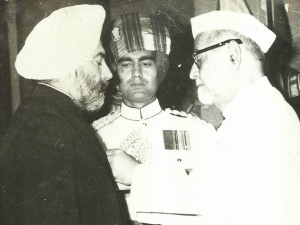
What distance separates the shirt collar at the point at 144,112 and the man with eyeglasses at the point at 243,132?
181mm

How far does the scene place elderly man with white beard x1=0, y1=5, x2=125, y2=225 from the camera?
118cm

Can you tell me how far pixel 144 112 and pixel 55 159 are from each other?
400 millimetres

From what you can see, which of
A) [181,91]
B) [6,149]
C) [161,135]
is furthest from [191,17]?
[6,149]

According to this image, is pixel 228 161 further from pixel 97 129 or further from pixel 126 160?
pixel 97 129

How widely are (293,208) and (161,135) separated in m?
0.53

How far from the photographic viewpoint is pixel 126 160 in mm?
1400

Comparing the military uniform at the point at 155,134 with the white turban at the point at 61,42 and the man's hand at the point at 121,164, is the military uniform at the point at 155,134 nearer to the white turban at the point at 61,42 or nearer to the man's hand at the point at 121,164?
the man's hand at the point at 121,164

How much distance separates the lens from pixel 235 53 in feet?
4.45

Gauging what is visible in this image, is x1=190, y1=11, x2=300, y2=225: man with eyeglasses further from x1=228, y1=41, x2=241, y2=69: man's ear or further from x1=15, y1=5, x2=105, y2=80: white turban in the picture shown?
x1=15, y1=5, x2=105, y2=80: white turban

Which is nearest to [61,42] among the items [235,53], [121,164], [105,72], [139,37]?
[105,72]

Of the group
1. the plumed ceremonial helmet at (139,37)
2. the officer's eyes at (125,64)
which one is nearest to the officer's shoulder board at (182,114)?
the plumed ceremonial helmet at (139,37)

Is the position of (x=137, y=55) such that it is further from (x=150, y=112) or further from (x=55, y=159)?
(x=55, y=159)

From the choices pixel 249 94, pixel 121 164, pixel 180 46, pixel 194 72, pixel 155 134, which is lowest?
pixel 121 164

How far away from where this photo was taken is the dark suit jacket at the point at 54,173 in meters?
1.17
